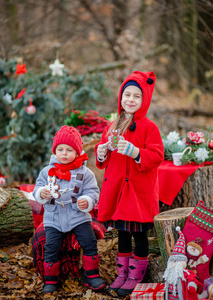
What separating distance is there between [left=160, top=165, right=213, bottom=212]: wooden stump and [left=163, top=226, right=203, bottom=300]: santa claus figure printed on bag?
126cm

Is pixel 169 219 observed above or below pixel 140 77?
below

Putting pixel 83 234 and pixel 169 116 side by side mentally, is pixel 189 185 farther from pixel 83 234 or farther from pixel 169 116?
pixel 169 116

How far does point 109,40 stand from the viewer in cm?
1091

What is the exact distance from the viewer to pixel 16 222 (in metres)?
4.18

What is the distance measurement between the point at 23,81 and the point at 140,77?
12.4 ft

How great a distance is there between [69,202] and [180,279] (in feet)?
4.13

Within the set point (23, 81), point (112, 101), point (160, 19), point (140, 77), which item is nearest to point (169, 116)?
point (112, 101)

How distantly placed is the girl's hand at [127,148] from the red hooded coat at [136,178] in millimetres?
111

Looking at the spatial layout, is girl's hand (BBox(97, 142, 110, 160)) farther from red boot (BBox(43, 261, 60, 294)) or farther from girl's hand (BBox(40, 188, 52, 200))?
red boot (BBox(43, 261, 60, 294))

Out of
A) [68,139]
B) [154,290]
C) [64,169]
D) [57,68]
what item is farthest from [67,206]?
[57,68]

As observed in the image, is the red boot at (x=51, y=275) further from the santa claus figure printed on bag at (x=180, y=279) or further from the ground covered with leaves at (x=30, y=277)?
the santa claus figure printed on bag at (x=180, y=279)

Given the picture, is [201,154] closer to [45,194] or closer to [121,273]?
[121,273]

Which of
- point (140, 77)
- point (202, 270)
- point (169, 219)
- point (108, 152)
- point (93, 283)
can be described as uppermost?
point (140, 77)

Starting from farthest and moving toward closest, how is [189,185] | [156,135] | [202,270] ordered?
[189,185], [156,135], [202,270]
